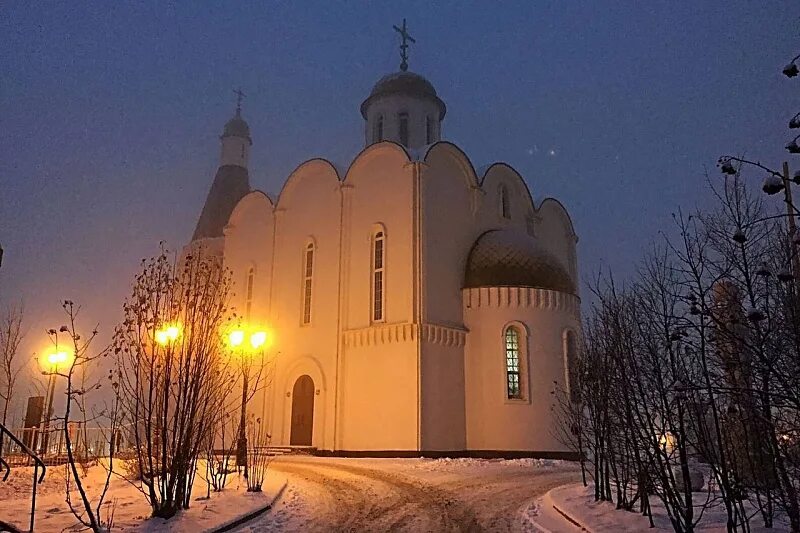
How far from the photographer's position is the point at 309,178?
25094 mm

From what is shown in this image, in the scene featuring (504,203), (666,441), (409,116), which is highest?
(409,116)

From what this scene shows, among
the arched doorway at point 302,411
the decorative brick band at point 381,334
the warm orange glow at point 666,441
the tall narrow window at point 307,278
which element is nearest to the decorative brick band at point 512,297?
the decorative brick band at point 381,334

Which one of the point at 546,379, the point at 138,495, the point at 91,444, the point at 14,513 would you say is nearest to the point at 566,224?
the point at 546,379

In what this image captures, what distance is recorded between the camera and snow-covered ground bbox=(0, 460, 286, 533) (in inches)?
316

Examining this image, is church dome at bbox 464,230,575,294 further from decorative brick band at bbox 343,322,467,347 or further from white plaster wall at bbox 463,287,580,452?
decorative brick band at bbox 343,322,467,347

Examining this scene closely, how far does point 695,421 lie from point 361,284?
1511 cm

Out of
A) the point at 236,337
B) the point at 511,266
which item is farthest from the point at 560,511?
the point at 511,266

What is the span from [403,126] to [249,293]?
31.7ft

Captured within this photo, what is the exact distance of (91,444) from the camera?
16.1 metres

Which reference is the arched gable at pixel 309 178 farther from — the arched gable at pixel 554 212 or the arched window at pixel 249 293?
the arched gable at pixel 554 212

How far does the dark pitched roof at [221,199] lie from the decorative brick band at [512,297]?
45.7 feet

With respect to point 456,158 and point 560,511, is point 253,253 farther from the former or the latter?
point 560,511

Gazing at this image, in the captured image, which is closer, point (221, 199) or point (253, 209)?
point (253, 209)

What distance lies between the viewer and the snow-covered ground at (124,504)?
804 cm
